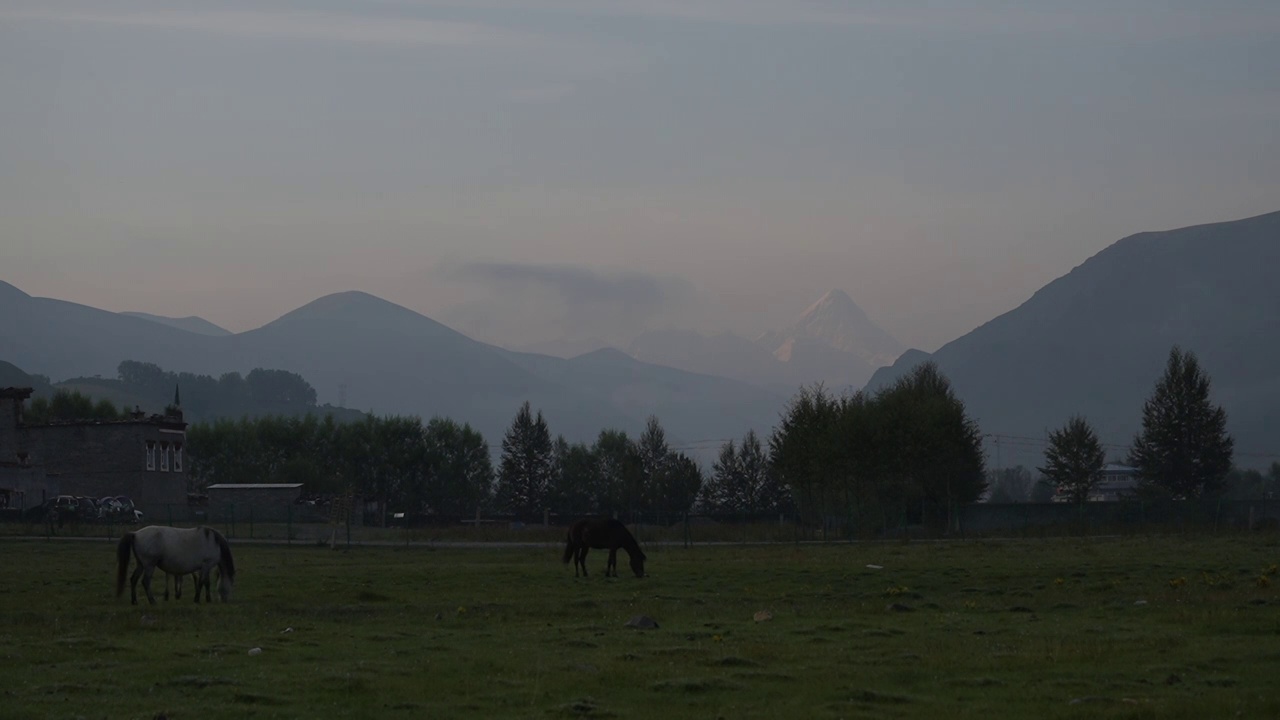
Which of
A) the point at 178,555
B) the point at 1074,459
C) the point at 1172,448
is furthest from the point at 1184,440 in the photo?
the point at 178,555

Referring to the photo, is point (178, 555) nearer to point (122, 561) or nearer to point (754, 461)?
point (122, 561)

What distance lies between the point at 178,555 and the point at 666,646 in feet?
45.6

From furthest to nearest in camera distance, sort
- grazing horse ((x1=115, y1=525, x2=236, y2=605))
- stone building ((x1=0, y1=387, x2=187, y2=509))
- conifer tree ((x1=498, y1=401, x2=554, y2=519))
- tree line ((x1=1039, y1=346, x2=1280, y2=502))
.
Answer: conifer tree ((x1=498, y1=401, x2=554, y2=519)), tree line ((x1=1039, y1=346, x2=1280, y2=502)), stone building ((x1=0, y1=387, x2=187, y2=509)), grazing horse ((x1=115, y1=525, x2=236, y2=605))

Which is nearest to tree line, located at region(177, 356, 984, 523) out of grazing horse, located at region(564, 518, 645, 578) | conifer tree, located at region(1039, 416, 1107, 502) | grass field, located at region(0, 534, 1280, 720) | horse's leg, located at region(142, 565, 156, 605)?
conifer tree, located at region(1039, 416, 1107, 502)

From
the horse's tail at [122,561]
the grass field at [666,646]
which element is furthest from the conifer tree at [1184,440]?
the horse's tail at [122,561]

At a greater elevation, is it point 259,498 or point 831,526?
point 259,498

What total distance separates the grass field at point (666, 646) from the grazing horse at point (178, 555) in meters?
0.68

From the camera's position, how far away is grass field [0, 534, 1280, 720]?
1455 cm

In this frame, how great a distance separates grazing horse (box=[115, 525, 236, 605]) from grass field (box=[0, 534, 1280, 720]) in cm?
68

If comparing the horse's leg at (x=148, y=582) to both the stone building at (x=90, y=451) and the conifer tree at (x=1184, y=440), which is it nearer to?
the stone building at (x=90, y=451)

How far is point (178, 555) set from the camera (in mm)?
28703

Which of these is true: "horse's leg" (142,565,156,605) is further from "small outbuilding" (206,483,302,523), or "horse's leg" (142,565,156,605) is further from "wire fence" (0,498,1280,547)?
"small outbuilding" (206,483,302,523)

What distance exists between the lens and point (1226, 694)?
1455 centimetres

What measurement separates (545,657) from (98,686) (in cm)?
565
